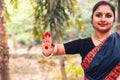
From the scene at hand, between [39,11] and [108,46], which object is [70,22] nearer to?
[39,11]

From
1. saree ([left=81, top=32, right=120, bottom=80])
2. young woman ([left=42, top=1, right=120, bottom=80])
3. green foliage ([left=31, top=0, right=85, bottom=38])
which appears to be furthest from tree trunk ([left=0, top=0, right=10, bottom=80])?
saree ([left=81, top=32, right=120, bottom=80])

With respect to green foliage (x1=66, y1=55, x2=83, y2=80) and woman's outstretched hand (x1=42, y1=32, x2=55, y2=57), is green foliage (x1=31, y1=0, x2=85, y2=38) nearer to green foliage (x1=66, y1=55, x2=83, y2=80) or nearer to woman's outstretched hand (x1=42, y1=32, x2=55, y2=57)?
green foliage (x1=66, y1=55, x2=83, y2=80)

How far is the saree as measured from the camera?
267 cm

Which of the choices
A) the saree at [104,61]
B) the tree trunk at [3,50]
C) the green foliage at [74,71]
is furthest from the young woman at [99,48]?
the green foliage at [74,71]

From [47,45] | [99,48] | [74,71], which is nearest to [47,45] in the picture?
[47,45]

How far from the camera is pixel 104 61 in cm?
267

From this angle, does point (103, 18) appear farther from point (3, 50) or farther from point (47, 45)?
point (3, 50)

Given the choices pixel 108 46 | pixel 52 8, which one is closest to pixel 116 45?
pixel 108 46

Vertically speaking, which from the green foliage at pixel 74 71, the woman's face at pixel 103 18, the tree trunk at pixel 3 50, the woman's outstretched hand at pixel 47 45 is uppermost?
the woman's face at pixel 103 18

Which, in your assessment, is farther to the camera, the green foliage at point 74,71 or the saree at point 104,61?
the green foliage at point 74,71

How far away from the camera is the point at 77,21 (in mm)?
6945

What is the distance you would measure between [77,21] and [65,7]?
1.60 ft

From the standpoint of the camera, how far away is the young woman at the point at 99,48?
8.80 ft

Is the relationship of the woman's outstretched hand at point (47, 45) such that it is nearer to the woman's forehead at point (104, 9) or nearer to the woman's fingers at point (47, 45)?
the woman's fingers at point (47, 45)
